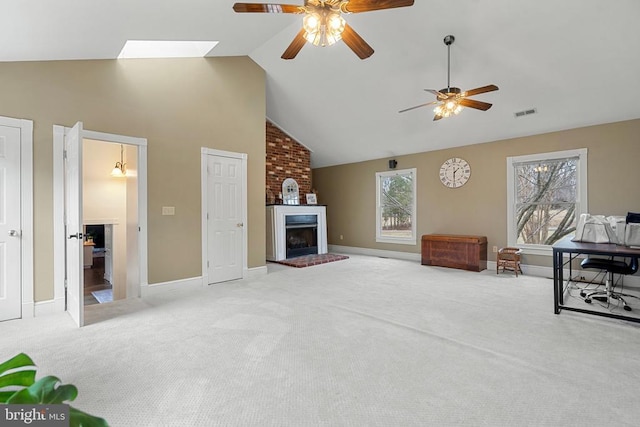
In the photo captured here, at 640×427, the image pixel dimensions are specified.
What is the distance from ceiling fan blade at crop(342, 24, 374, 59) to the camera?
263 centimetres

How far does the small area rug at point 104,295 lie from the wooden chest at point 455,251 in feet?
18.1

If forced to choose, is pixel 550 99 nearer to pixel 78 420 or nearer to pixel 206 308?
pixel 206 308

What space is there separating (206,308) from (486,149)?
5420 millimetres

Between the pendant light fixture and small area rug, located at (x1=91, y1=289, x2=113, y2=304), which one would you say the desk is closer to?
small area rug, located at (x1=91, y1=289, x2=113, y2=304)

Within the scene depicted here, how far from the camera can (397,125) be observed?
603 centimetres

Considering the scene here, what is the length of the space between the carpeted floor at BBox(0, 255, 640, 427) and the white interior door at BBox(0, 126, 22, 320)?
0.28m

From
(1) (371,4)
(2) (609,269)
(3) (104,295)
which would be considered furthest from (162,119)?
(2) (609,269)

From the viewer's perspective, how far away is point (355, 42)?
274cm

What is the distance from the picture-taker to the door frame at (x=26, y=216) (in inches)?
126

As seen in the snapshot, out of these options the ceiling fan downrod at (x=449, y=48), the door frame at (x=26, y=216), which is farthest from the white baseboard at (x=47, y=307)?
the ceiling fan downrod at (x=449, y=48)

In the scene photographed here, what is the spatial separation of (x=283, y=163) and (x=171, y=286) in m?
4.14

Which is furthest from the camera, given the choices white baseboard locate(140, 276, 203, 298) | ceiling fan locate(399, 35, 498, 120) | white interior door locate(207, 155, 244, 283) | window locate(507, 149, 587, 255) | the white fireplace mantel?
the white fireplace mantel

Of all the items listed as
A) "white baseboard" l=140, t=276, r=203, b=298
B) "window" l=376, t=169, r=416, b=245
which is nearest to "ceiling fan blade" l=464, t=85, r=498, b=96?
→ "window" l=376, t=169, r=416, b=245

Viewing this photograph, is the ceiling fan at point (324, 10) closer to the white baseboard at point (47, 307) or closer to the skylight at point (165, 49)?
the skylight at point (165, 49)
